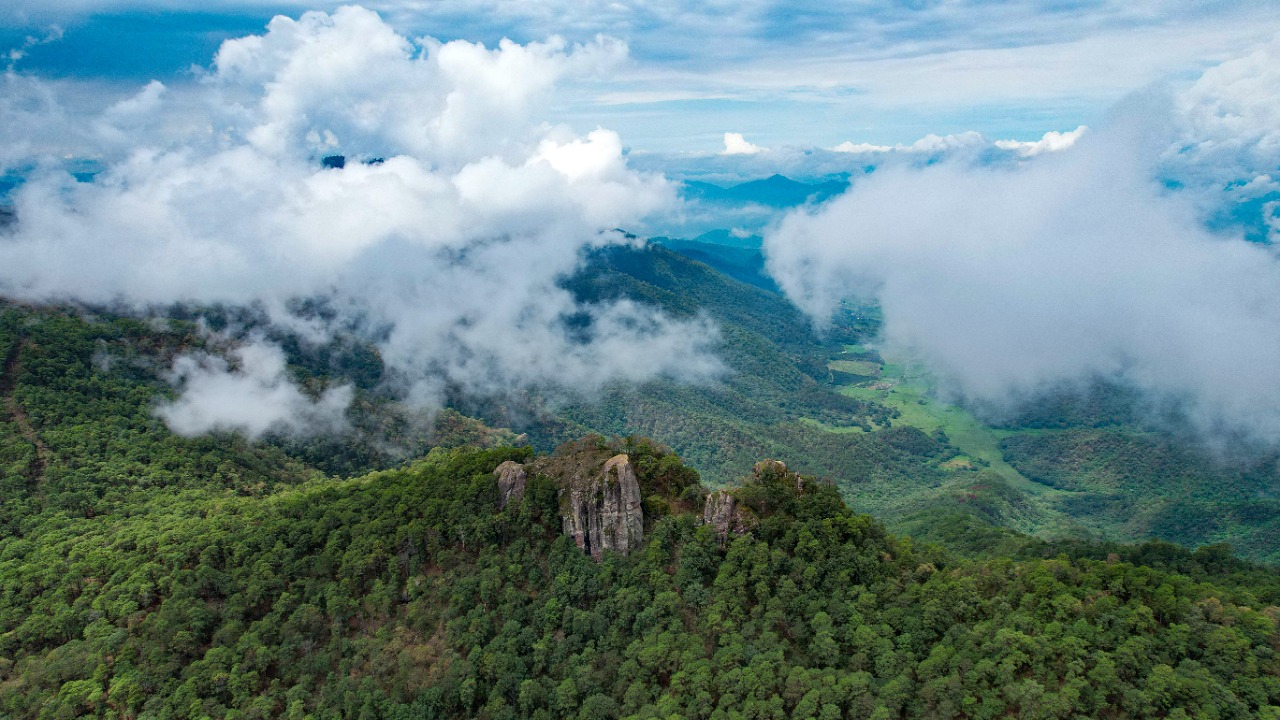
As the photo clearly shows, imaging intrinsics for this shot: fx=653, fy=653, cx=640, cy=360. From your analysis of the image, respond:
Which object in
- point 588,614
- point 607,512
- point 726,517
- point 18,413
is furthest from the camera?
point 18,413

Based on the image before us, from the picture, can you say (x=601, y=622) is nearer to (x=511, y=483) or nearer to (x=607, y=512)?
(x=607, y=512)

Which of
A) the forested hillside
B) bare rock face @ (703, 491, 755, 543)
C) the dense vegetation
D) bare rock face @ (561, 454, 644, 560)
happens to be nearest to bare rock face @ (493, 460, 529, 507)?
the dense vegetation

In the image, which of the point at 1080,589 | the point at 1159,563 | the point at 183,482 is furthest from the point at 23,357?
the point at 1159,563

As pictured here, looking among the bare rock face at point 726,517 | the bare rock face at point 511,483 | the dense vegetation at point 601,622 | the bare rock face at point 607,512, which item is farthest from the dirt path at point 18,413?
the bare rock face at point 726,517

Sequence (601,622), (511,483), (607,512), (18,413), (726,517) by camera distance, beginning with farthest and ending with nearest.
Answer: (18,413) < (511,483) < (607,512) < (726,517) < (601,622)

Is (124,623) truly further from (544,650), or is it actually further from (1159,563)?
(1159,563)

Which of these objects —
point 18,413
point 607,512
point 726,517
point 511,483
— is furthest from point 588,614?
point 18,413

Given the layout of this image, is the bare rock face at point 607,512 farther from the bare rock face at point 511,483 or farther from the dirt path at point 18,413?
the dirt path at point 18,413

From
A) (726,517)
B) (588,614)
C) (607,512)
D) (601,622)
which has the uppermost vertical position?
(607,512)
